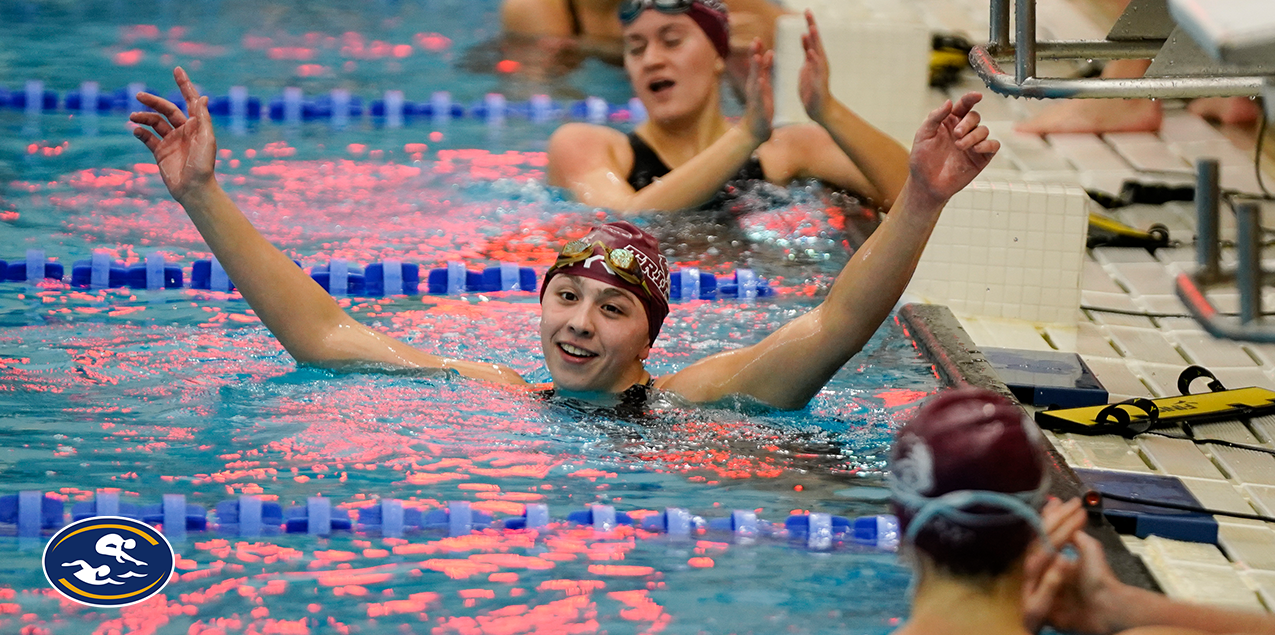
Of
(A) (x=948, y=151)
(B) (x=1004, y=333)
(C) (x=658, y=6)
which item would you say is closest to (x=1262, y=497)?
(B) (x=1004, y=333)

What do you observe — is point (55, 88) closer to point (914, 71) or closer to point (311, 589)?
point (914, 71)

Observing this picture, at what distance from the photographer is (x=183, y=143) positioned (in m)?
3.20

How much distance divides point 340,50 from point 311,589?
6.25 m

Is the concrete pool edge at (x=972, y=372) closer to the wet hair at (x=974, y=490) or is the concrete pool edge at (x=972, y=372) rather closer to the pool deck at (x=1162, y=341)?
the pool deck at (x=1162, y=341)

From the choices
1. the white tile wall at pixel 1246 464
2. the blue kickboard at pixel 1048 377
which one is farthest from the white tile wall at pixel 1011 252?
the white tile wall at pixel 1246 464

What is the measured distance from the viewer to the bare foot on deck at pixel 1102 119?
6.75 metres

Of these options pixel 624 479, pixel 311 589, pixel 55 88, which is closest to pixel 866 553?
pixel 624 479

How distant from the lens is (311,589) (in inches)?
115

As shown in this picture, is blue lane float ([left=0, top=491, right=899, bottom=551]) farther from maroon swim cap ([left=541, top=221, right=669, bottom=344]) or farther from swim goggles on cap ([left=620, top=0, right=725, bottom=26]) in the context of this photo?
swim goggles on cap ([left=620, top=0, right=725, bottom=26])

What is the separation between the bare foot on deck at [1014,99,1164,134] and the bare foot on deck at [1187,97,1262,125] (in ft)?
1.11

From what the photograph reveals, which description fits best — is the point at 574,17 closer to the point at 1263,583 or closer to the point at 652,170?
the point at 652,170

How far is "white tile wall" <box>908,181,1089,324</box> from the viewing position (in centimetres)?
455

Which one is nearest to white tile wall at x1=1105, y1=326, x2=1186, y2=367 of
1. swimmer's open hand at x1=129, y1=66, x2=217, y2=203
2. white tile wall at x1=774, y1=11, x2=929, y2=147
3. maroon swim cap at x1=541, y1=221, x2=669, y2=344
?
maroon swim cap at x1=541, y1=221, x2=669, y2=344

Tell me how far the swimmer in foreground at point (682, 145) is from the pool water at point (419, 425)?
0.12 meters
